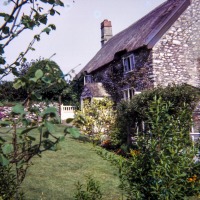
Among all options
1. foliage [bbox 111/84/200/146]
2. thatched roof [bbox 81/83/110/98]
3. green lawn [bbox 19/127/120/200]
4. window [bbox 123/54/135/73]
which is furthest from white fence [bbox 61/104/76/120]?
green lawn [bbox 19/127/120/200]

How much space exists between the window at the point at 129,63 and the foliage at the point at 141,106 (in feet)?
15.3

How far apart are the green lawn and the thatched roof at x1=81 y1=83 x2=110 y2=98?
845 centimetres

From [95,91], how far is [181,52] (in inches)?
301

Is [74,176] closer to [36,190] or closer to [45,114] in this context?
[36,190]

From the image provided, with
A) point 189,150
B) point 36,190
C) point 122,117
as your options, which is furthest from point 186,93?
point 189,150

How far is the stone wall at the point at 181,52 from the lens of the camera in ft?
54.0

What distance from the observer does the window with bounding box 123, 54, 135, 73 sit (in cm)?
1863

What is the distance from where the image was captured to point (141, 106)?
13172mm

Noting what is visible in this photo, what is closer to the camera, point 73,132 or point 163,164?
point 73,132

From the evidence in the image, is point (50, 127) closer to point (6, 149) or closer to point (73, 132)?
point (73, 132)

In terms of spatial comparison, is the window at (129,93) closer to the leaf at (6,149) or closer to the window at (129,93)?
the window at (129,93)

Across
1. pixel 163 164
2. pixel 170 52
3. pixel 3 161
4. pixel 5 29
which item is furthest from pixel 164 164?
pixel 170 52

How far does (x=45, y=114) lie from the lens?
180 centimetres

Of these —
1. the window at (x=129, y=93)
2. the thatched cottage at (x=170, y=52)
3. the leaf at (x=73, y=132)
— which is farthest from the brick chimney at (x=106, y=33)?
the leaf at (x=73, y=132)
